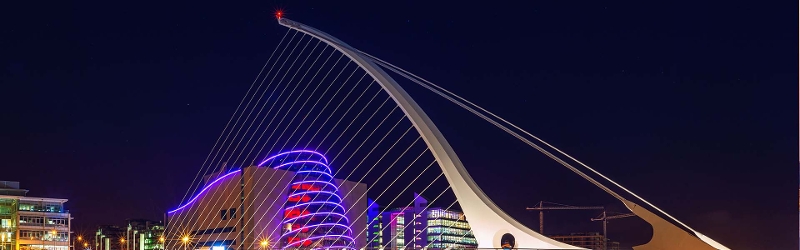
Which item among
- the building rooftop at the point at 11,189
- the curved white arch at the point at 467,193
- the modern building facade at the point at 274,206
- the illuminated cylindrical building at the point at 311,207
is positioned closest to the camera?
the curved white arch at the point at 467,193

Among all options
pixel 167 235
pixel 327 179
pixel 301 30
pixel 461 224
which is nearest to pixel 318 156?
pixel 327 179

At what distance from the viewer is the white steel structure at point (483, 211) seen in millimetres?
21703

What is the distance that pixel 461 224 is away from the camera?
6526 inches

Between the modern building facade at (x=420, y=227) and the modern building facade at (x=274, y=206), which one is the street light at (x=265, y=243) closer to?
the modern building facade at (x=274, y=206)

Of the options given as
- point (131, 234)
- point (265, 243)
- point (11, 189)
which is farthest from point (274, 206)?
point (131, 234)

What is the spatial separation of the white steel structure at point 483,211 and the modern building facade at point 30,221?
6618 cm

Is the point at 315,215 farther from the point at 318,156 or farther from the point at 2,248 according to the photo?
the point at 2,248

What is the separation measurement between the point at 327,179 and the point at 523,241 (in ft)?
206

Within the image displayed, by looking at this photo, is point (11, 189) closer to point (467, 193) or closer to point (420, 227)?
point (467, 193)

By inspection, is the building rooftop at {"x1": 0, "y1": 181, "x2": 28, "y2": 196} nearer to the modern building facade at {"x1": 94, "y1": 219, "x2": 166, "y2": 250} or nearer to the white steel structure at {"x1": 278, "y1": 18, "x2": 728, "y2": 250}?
the modern building facade at {"x1": 94, "y1": 219, "x2": 166, "y2": 250}

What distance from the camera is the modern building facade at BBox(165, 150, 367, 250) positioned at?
81188mm

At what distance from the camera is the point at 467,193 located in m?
25.3

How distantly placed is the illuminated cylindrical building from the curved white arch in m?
49.6

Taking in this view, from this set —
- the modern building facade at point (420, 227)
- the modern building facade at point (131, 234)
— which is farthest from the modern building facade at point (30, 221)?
the modern building facade at point (420, 227)
